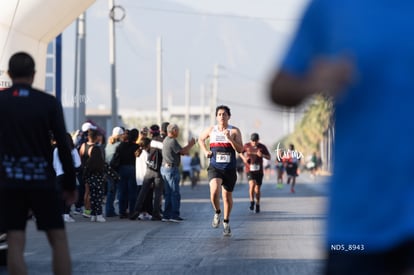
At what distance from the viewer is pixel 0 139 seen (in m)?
6.84

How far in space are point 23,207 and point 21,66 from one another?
87cm

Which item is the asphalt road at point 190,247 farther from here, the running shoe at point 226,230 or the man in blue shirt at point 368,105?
the man in blue shirt at point 368,105

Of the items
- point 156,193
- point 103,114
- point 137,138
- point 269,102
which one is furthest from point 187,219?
point 103,114

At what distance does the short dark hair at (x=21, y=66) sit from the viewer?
6.90m

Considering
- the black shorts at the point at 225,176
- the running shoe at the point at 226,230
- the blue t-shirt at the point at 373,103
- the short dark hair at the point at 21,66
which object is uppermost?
the short dark hair at the point at 21,66

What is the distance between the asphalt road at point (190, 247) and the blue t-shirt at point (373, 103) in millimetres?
5006

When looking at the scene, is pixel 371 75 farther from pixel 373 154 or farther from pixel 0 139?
pixel 0 139

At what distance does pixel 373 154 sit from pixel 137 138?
1832cm

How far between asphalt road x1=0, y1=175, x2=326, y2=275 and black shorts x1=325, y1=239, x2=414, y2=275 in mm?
4894

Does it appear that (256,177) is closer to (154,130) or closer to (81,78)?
(154,130)

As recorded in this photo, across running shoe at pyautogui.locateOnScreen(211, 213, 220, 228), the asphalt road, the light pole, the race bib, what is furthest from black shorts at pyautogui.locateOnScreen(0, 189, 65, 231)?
the light pole

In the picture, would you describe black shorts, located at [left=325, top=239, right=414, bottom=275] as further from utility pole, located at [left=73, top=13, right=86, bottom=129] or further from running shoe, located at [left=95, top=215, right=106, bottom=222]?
utility pole, located at [left=73, top=13, right=86, bottom=129]

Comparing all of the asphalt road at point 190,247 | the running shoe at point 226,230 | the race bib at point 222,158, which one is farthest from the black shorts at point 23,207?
the race bib at point 222,158

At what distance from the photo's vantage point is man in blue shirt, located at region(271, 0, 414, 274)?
351cm
